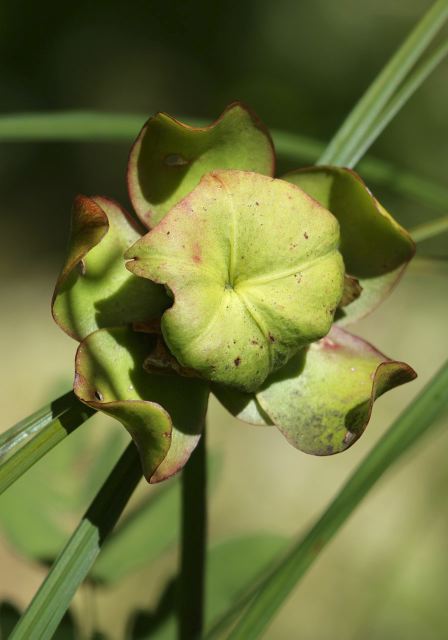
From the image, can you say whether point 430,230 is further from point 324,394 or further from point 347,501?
point 347,501

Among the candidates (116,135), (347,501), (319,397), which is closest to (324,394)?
(319,397)

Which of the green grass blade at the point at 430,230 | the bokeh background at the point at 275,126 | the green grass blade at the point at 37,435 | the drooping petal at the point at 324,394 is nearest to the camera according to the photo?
the green grass blade at the point at 37,435

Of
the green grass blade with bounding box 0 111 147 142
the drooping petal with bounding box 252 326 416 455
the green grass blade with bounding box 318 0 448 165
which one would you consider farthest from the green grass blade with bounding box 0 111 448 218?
the drooping petal with bounding box 252 326 416 455

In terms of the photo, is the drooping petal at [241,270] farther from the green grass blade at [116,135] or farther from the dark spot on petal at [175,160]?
the green grass blade at [116,135]

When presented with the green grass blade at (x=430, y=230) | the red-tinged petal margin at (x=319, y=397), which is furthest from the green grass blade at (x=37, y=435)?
the green grass blade at (x=430, y=230)

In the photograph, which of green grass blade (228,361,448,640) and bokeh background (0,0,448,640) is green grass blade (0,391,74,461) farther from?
bokeh background (0,0,448,640)

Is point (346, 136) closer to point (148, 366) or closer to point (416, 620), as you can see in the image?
point (148, 366)

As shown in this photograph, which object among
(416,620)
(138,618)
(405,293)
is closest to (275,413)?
(138,618)
